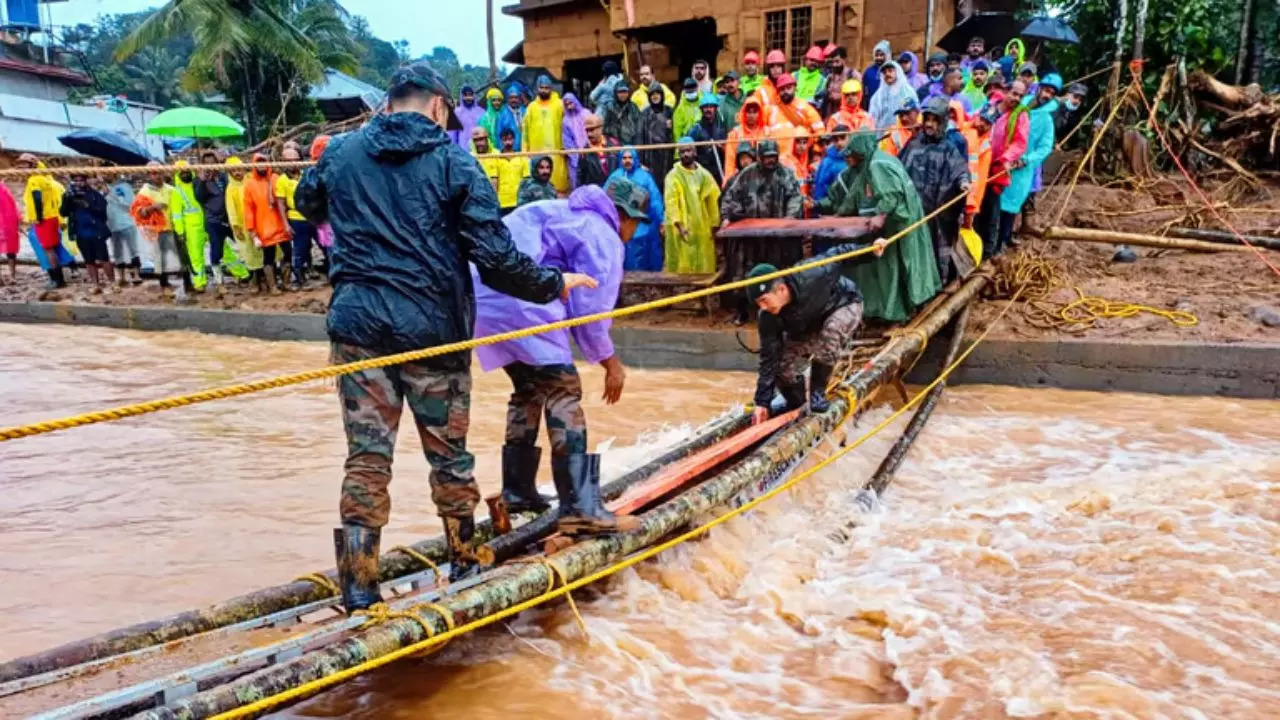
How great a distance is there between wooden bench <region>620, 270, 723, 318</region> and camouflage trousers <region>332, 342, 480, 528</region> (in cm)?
524

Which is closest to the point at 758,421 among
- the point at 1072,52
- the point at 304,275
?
the point at 304,275

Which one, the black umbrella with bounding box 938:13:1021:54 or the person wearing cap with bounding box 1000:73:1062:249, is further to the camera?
the black umbrella with bounding box 938:13:1021:54

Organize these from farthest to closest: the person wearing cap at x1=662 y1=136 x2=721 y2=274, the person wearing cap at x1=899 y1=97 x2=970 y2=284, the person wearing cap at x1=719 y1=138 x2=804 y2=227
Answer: the person wearing cap at x1=662 y1=136 x2=721 y2=274, the person wearing cap at x1=719 y1=138 x2=804 y2=227, the person wearing cap at x1=899 y1=97 x2=970 y2=284

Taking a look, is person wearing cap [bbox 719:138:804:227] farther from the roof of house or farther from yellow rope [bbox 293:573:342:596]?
the roof of house

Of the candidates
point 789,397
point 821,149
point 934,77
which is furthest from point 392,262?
point 934,77

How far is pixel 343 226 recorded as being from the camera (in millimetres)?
2814

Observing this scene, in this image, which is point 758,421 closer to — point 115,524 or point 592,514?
point 592,514

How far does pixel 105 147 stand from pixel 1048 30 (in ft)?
43.1

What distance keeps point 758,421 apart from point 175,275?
10601 mm

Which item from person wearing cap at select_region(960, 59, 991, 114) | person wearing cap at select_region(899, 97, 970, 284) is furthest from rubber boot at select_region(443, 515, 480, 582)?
person wearing cap at select_region(960, 59, 991, 114)

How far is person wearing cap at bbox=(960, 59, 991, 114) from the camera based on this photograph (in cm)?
948

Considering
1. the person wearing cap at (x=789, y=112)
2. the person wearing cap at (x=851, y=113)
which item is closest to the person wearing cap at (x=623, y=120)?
the person wearing cap at (x=789, y=112)

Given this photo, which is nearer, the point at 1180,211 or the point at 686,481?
the point at 686,481

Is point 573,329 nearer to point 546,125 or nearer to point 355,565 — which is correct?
point 355,565
